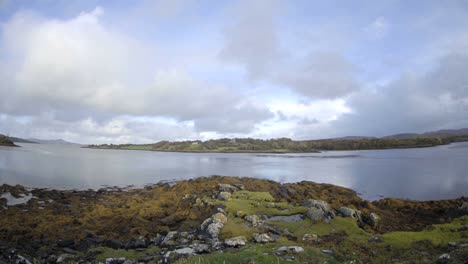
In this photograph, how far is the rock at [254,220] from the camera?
65.7 feet

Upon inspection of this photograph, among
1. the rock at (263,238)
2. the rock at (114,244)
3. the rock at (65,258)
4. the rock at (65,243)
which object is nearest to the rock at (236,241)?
the rock at (263,238)

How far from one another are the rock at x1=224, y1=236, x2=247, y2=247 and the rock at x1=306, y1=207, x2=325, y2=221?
6.85 metres

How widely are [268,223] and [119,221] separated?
1264 cm

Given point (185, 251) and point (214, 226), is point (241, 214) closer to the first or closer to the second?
point (214, 226)

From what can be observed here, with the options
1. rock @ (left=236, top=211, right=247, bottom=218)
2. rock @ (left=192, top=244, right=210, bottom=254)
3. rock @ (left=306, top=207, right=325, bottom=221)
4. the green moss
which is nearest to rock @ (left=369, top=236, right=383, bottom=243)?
rock @ (left=306, top=207, right=325, bottom=221)

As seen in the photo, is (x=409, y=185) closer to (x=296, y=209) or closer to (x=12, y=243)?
(x=296, y=209)

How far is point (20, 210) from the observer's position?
1175 inches

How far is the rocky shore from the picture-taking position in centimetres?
1370

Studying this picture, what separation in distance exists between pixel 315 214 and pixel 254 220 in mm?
4518

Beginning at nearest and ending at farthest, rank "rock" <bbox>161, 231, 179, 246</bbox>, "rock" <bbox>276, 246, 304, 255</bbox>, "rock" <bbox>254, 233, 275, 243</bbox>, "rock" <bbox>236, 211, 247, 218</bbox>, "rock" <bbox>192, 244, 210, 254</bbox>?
"rock" <bbox>276, 246, 304, 255</bbox> → "rock" <bbox>192, 244, 210, 254</bbox> → "rock" <bbox>254, 233, 275, 243</bbox> → "rock" <bbox>161, 231, 179, 246</bbox> → "rock" <bbox>236, 211, 247, 218</bbox>

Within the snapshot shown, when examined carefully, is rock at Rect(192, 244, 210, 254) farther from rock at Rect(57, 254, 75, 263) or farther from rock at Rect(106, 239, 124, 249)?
rock at Rect(57, 254, 75, 263)

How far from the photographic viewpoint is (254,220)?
20.4 metres

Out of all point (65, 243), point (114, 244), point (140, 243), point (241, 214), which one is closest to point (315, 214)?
point (241, 214)

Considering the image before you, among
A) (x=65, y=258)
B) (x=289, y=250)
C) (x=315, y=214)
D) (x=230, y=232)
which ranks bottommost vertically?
(x=65, y=258)
